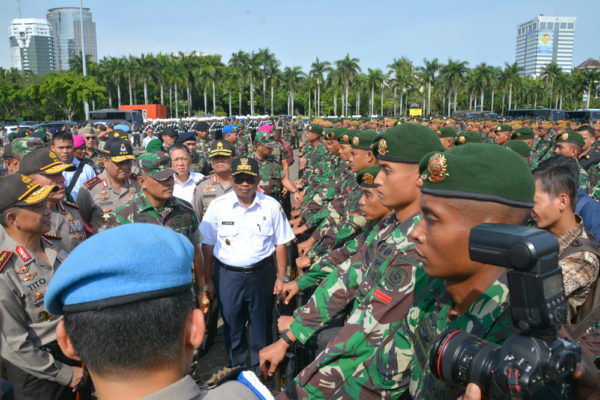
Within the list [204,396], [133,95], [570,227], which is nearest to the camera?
[204,396]

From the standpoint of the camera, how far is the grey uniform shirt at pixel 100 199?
4.54 meters

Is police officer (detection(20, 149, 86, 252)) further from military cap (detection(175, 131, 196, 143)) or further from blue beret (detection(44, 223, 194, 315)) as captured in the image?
military cap (detection(175, 131, 196, 143))

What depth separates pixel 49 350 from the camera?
279cm

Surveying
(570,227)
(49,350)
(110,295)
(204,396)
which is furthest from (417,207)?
(49,350)

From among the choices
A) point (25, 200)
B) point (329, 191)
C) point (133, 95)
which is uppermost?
point (133, 95)

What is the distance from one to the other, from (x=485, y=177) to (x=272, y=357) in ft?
5.17

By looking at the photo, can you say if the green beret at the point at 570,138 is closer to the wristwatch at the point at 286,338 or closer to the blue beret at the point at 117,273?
the wristwatch at the point at 286,338

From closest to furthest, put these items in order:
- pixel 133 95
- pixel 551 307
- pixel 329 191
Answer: pixel 551 307, pixel 329 191, pixel 133 95

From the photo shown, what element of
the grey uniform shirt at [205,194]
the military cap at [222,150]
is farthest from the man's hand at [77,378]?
the military cap at [222,150]

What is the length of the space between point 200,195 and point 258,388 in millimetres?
4198

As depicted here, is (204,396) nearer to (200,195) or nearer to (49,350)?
(49,350)

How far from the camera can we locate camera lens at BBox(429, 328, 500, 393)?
3.60 feet

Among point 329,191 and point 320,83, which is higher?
point 320,83

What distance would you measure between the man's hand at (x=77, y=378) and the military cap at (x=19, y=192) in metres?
1.17
